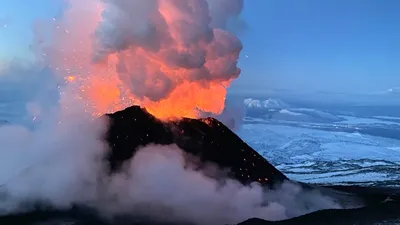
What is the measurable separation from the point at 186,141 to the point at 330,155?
99.2 m

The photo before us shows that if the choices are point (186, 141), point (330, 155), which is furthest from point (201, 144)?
point (330, 155)

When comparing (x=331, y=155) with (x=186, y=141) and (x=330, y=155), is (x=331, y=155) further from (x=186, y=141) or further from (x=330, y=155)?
(x=186, y=141)

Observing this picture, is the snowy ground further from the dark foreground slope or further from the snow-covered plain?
the dark foreground slope

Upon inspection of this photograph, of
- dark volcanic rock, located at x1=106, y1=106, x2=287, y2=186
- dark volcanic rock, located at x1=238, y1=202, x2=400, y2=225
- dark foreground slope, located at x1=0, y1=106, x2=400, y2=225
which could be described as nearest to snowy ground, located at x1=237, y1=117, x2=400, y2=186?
dark foreground slope, located at x1=0, y1=106, x2=400, y2=225

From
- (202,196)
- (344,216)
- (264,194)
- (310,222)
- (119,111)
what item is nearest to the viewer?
(310,222)

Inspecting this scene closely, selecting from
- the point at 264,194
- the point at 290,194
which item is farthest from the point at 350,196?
the point at 264,194

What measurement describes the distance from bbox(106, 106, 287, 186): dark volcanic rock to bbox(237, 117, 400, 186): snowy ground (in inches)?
1322

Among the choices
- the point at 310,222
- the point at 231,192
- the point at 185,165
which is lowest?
the point at 310,222

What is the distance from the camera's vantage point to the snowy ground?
9588 centimetres

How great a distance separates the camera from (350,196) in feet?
167

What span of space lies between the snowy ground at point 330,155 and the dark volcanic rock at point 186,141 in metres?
33.6

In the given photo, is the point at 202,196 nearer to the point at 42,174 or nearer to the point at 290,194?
the point at 290,194

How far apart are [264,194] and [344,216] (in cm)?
826

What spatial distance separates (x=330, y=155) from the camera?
462 feet
